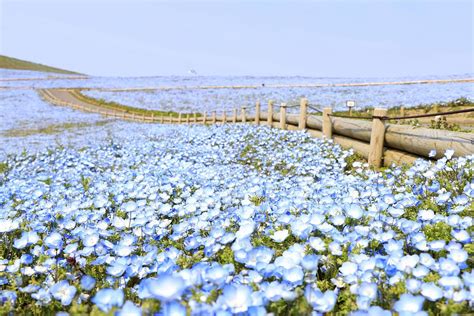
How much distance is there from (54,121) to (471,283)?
80.0 feet

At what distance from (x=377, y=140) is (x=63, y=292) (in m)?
5.81

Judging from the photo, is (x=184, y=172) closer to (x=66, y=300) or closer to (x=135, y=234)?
(x=135, y=234)

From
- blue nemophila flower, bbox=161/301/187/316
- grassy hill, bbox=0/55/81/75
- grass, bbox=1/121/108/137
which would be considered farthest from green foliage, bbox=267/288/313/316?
grassy hill, bbox=0/55/81/75

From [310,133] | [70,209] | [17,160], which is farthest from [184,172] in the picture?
[17,160]

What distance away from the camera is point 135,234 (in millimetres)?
2926

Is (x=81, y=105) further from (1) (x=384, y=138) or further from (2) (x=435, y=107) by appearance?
(1) (x=384, y=138)

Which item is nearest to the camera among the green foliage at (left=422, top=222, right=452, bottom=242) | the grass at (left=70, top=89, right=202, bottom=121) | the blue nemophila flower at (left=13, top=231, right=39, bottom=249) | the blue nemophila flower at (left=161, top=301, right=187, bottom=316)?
the blue nemophila flower at (left=161, top=301, right=187, bottom=316)

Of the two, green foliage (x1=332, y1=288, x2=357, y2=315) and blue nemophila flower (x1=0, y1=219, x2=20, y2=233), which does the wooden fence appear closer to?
green foliage (x1=332, y1=288, x2=357, y2=315)

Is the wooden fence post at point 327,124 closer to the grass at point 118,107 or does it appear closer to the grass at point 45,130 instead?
the grass at point 45,130

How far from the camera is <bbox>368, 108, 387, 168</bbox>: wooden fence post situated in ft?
22.3

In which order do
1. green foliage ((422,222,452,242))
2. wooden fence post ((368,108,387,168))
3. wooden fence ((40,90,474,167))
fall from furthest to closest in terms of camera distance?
wooden fence post ((368,108,387,168)), wooden fence ((40,90,474,167)), green foliage ((422,222,452,242))

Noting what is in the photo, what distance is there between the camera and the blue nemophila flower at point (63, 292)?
1.90 meters

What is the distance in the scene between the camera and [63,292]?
1.99m

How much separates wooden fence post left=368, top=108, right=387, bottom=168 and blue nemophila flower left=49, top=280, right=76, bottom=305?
5689 millimetres
